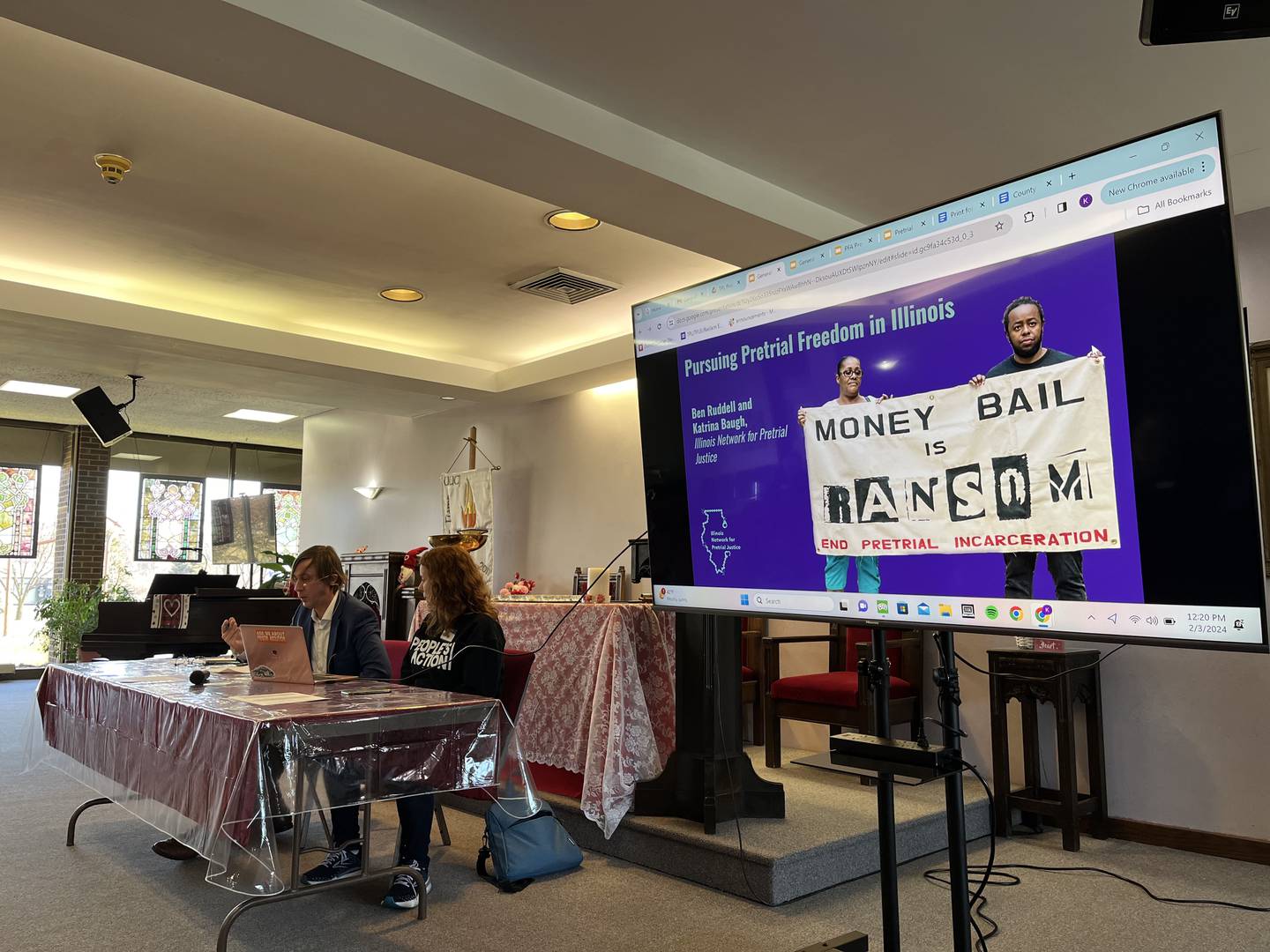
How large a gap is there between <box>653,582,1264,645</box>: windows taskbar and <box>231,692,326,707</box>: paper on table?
4.20 ft

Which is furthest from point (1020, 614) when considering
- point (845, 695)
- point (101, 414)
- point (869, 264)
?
point (101, 414)

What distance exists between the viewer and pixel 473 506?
7.52 meters

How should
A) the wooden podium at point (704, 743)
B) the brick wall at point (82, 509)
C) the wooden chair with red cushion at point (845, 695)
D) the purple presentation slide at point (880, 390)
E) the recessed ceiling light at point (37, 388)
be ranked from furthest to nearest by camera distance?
the brick wall at point (82, 509) < the recessed ceiling light at point (37, 388) < the wooden chair with red cushion at point (845, 695) < the wooden podium at point (704, 743) < the purple presentation slide at point (880, 390)

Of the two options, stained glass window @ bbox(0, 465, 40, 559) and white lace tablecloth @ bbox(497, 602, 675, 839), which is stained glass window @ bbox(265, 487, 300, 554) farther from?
white lace tablecloth @ bbox(497, 602, 675, 839)

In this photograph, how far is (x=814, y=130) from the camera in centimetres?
330

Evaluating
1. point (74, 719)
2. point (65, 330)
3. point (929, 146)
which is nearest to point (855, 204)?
point (929, 146)

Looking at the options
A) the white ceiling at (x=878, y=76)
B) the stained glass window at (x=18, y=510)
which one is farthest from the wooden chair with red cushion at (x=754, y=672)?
the stained glass window at (x=18, y=510)

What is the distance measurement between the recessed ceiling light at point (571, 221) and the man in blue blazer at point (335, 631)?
74.0 inches

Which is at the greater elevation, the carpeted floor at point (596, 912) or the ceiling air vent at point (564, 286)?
the ceiling air vent at point (564, 286)

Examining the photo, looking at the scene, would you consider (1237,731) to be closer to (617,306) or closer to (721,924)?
(721,924)

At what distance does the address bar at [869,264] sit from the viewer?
1.72m

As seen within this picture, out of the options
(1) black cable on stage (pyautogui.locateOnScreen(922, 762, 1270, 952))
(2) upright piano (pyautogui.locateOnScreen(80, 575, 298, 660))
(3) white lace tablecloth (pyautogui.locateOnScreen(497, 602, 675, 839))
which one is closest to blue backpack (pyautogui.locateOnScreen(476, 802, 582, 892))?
(3) white lace tablecloth (pyautogui.locateOnScreen(497, 602, 675, 839))

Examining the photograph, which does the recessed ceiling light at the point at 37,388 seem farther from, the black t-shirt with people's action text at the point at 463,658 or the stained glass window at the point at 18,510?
the black t-shirt with people's action text at the point at 463,658

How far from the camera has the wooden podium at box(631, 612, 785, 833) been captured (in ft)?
11.5
